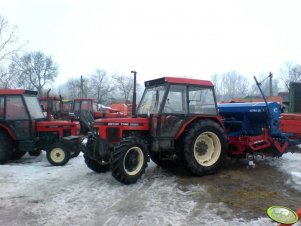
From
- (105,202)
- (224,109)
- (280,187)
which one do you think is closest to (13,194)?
(105,202)

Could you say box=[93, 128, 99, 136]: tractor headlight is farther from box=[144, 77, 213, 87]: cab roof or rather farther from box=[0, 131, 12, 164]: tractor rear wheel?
box=[0, 131, 12, 164]: tractor rear wheel

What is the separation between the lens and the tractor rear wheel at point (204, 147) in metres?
7.41

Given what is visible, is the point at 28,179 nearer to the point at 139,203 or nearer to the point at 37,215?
the point at 37,215

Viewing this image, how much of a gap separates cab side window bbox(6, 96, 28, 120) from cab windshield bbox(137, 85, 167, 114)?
3.54 metres

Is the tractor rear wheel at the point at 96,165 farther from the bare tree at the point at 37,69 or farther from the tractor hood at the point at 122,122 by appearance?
the bare tree at the point at 37,69

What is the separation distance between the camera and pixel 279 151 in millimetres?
8625

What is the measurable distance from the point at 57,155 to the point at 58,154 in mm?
37

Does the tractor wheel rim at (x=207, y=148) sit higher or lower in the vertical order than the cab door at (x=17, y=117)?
lower

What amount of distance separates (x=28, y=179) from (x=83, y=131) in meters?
8.99

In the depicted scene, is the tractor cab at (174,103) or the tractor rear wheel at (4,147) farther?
the tractor rear wheel at (4,147)

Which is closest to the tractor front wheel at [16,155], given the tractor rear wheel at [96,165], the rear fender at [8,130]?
the rear fender at [8,130]

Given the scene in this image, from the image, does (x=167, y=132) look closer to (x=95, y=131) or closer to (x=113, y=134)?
(x=113, y=134)

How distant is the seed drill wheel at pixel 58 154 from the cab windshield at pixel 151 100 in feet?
8.07

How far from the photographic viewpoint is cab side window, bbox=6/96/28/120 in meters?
9.55
